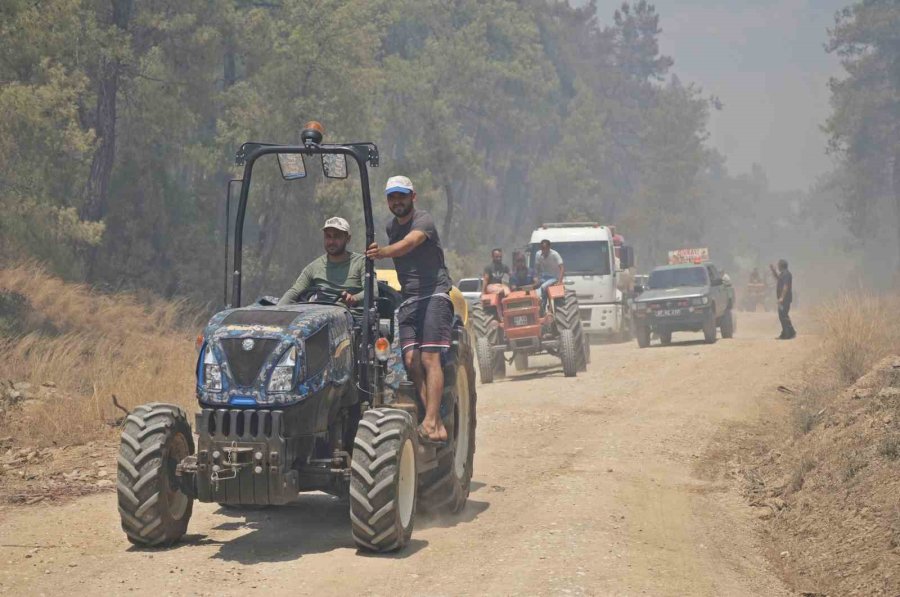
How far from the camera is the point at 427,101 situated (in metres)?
62.4

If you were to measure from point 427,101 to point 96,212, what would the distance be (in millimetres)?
32782

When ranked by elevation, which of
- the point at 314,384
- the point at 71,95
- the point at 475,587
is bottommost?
the point at 475,587

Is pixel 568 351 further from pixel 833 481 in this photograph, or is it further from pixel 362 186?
pixel 362 186

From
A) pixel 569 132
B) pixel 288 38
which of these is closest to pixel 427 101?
pixel 288 38

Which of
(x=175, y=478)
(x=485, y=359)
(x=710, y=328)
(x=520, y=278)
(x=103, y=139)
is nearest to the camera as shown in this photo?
(x=175, y=478)

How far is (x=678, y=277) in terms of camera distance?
108 ft

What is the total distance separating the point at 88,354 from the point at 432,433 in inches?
551

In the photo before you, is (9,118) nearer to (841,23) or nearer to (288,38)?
(288,38)

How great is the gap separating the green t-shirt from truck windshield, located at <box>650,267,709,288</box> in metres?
23.0

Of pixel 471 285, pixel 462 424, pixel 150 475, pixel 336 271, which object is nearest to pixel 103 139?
pixel 471 285

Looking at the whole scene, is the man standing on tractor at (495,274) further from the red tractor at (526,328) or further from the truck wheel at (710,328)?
the truck wheel at (710,328)

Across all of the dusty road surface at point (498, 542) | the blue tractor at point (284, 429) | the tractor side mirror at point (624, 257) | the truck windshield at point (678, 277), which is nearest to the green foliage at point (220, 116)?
the tractor side mirror at point (624, 257)

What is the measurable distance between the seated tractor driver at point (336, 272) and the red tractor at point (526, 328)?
12.4 metres

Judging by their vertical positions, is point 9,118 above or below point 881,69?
below
